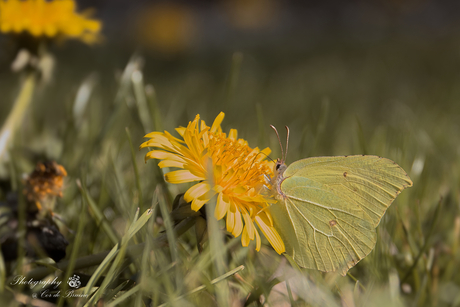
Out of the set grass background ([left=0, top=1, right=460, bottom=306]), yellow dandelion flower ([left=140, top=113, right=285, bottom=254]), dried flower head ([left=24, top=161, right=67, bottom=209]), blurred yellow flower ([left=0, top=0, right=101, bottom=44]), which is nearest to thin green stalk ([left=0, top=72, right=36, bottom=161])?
grass background ([left=0, top=1, right=460, bottom=306])

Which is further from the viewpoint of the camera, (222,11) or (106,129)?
(222,11)

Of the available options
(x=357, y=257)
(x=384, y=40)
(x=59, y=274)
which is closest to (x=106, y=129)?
(x=59, y=274)

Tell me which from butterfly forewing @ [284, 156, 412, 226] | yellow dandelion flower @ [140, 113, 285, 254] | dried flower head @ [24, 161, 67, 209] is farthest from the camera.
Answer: butterfly forewing @ [284, 156, 412, 226]

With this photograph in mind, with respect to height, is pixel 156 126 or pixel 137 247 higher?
pixel 156 126

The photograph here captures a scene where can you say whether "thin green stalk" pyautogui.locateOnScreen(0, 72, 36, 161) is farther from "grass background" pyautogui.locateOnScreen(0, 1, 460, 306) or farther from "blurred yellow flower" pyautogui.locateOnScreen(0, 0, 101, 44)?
"blurred yellow flower" pyautogui.locateOnScreen(0, 0, 101, 44)

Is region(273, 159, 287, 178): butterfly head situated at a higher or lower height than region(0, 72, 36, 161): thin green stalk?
lower

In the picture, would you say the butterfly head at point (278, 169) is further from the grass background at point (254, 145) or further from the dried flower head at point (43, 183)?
the dried flower head at point (43, 183)

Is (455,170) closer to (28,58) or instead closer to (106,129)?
(106,129)
